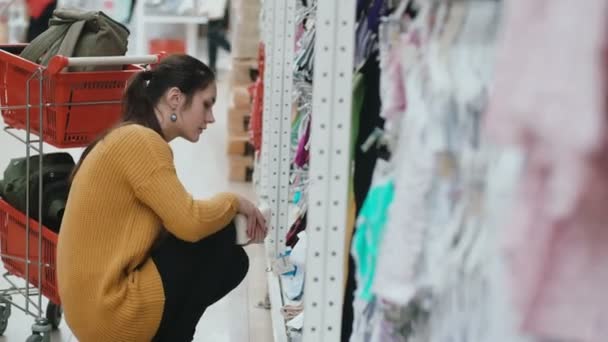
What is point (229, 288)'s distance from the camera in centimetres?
373

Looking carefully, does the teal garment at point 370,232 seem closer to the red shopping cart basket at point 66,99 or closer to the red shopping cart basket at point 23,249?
the red shopping cart basket at point 66,99

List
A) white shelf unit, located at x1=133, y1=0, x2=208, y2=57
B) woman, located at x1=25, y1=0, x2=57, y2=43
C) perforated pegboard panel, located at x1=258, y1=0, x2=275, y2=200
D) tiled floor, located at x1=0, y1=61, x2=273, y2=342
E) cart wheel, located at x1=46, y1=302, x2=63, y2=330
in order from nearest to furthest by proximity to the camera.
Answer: perforated pegboard panel, located at x1=258, y1=0, x2=275, y2=200 → cart wheel, located at x1=46, y1=302, x2=63, y2=330 → tiled floor, located at x1=0, y1=61, x2=273, y2=342 → woman, located at x1=25, y1=0, x2=57, y2=43 → white shelf unit, located at x1=133, y1=0, x2=208, y2=57

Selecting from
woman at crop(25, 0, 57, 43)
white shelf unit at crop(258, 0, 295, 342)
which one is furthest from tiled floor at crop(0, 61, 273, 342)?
woman at crop(25, 0, 57, 43)

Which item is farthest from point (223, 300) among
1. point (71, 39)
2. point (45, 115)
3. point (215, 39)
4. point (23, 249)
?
point (215, 39)

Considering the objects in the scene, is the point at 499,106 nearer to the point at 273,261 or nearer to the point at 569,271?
the point at 569,271

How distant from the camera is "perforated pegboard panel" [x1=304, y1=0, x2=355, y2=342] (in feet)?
7.48

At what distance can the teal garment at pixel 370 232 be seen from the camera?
188 cm

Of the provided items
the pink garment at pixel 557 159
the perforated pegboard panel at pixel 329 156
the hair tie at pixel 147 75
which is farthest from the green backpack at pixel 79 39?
the pink garment at pixel 557 159

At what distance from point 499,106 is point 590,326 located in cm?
27

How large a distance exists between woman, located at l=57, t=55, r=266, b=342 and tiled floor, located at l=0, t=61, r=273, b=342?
1140mm

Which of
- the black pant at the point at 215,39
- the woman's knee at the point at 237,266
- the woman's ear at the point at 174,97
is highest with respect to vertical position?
the woman's ear at the point at 174,97

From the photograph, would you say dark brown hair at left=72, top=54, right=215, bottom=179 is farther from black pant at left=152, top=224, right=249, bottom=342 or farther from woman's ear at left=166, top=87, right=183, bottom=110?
black pant at left=152, top=224, right=249, bottom=342

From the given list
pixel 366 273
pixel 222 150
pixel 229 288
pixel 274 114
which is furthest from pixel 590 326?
pixel 222 150

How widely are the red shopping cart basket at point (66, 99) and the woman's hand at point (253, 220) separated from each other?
785 millimetres
